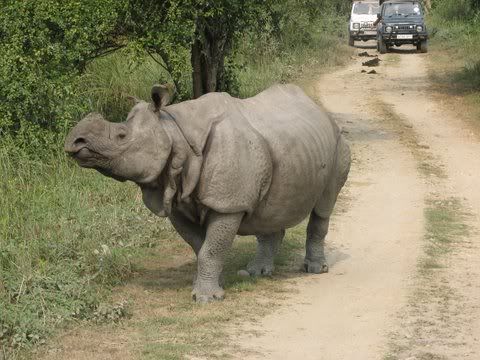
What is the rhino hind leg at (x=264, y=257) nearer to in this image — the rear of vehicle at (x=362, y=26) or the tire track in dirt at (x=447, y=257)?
the tire track in dirt at (x=447, y=257)

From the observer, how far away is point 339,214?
11.9 metres

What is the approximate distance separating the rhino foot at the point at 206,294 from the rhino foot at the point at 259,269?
3.07 ft

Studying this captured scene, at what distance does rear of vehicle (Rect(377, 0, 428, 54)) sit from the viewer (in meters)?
34.5

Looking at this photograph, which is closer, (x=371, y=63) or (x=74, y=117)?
(x=74, y=117)

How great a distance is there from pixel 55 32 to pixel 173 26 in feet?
5.37

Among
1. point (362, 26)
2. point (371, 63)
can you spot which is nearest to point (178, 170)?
point (371, 63)

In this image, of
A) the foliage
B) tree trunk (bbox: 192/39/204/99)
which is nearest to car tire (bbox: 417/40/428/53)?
tree trunk (bbox: 192/39/204/99)

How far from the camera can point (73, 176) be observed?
12219 mm

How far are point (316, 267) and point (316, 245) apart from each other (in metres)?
0.19

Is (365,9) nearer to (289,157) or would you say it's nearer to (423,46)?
(423,46)

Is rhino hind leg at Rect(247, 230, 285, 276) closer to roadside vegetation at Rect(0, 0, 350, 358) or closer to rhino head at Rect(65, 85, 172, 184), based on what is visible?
roadside vegetation at Rect(0, 0, 350, 358)

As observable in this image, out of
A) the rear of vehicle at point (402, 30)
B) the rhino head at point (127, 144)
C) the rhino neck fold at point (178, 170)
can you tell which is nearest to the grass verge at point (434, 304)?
the rhino neck fold at point (178, 170)

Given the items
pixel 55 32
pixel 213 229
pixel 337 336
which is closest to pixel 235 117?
pixel 213 229

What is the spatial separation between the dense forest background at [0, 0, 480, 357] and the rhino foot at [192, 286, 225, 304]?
73cm
